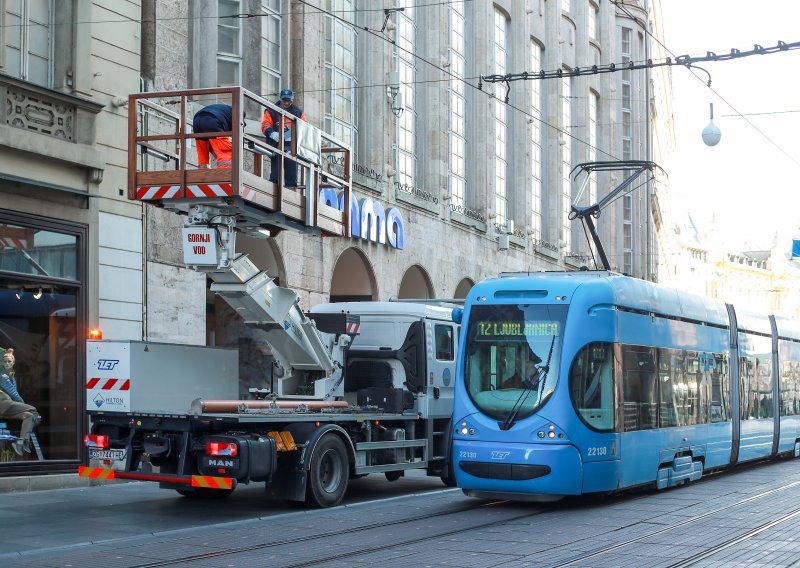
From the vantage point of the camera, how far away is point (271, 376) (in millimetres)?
17062

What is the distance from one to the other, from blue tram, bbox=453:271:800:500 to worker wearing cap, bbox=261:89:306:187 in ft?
9.39

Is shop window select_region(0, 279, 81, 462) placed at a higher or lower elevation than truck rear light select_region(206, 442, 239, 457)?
higher

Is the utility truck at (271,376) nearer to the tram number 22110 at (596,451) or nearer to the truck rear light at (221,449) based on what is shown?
the truck rear light at (221,449)

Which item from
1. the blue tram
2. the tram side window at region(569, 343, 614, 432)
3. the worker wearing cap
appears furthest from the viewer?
the worker wearing cap

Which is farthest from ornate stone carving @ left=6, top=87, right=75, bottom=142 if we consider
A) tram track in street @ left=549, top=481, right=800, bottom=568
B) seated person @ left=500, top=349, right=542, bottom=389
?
tram track in street @ left=549, top=481, right=800, bottom=568

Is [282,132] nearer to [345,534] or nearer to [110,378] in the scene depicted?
[110,378]

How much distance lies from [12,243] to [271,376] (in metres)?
4.19

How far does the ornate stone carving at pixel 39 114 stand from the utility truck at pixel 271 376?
1394mm

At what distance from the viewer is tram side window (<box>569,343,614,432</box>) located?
14.4m

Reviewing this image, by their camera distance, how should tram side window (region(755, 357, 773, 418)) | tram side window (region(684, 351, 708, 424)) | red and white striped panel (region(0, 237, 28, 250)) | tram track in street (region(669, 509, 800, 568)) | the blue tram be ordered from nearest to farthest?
1. tram track in street (region(669, 509, 800, 568))
2. the blue tram
3. red and white striped panel (region(0, 237, 28, 250))
4. tram side window (region(684, 351, 708, 424))
5. tram side window (region(755, 357, 773, 418))

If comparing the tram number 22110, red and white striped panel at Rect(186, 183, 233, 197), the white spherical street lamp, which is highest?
the white spherical street lamp

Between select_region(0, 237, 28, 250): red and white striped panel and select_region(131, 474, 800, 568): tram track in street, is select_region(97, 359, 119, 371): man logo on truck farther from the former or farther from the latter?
select_region(0, 237, 28, 250): red and white striped panel

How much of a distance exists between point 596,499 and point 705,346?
3.86 meters

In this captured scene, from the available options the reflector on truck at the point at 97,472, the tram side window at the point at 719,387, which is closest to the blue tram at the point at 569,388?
the tram side window at the point at 719,387
